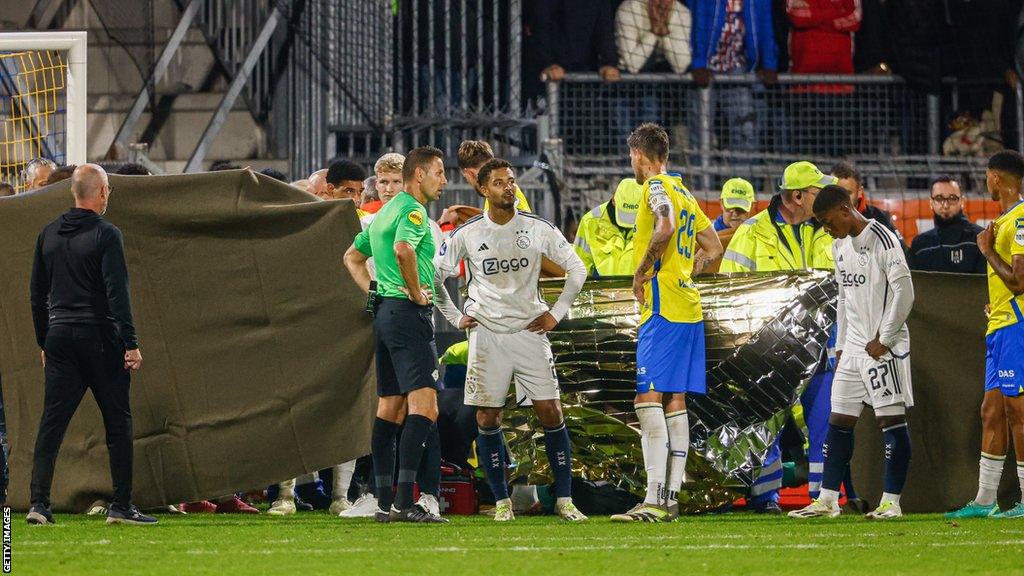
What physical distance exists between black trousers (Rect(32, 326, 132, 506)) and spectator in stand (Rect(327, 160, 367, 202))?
7.19 feet

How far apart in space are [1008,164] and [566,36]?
18.4ft

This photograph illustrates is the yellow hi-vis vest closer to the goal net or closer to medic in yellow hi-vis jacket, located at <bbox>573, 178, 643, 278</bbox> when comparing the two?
medic in yellow hi-vis jacket, located at <bbox>573, 178, 643, 278</bbox>

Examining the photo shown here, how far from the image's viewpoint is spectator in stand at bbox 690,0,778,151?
13.8 meters

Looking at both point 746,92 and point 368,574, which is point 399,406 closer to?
point 368,574

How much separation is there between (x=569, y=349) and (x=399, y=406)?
1.18 m

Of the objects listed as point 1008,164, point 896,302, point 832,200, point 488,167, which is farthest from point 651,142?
point 1008,164

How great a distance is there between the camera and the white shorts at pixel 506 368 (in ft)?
27.3

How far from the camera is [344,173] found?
9727 mm

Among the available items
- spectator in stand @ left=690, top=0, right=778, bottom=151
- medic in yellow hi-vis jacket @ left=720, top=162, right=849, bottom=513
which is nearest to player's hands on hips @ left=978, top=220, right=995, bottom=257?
medic in yellow hi-vis jacket @ left=720, top=162, right=849, bottom=513

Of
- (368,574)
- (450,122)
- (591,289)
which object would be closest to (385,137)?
(450,122)

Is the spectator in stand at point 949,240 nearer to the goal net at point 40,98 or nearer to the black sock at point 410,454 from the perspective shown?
the black sock at point 410,454

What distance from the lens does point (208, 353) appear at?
898 centimetres

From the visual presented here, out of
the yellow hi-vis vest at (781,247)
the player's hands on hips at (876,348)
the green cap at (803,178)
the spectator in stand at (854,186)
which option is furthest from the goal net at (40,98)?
the player's hands on hips at (876,348)

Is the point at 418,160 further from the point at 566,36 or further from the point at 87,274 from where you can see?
the point at 566,36
